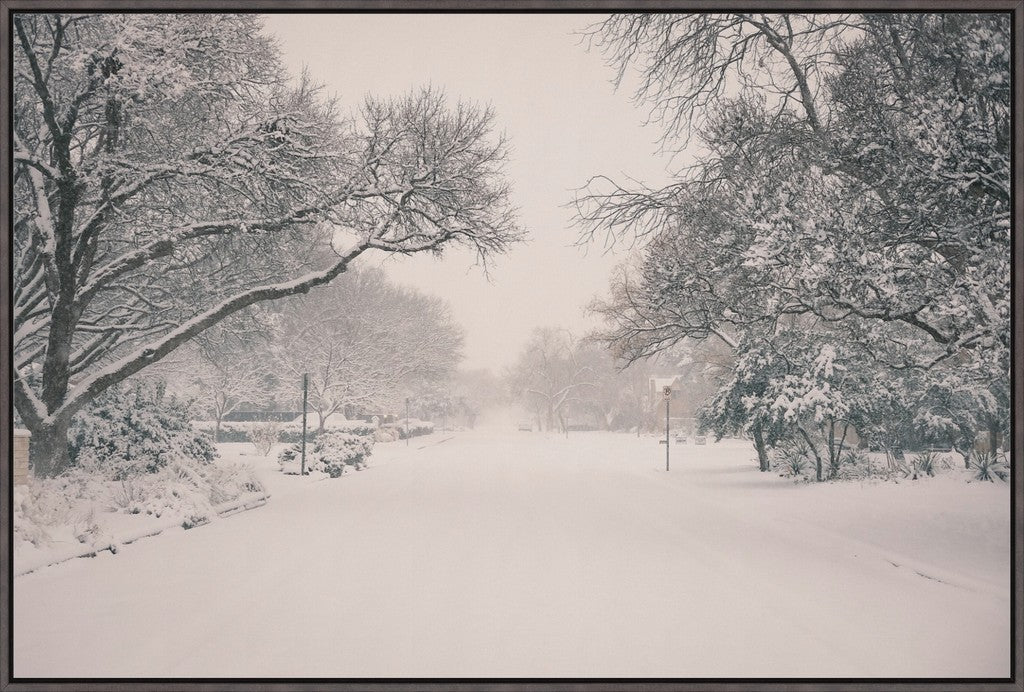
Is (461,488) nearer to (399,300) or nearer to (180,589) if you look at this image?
(180,589)

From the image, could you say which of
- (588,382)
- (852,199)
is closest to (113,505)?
(852,199)

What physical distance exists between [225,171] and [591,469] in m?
17.6

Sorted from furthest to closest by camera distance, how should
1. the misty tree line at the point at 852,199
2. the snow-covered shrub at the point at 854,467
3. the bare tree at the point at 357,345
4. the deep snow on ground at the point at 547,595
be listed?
1. the bare tree at the point at 357,345
2. the snow-covered shrub at the point at 854,467
3. the misty tree line at the point at 852,199
4. the deep snow on ground at the point at 547,595

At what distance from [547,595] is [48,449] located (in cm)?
1155

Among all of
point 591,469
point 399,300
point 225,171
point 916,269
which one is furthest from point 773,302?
point 399,300

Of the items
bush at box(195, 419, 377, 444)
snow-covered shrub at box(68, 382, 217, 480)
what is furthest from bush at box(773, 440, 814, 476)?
bush at box(195, 419, 377, 444)

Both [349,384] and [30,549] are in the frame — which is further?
[349,384]

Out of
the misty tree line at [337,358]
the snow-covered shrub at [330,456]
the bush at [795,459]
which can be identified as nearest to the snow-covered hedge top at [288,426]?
the misty tree line at [337,358]

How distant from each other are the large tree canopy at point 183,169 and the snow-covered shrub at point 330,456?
311 inches

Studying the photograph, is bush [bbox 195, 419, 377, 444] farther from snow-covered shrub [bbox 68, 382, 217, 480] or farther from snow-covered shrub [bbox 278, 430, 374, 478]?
snow-covered shrub [bbox 68, 382, 217, 480]

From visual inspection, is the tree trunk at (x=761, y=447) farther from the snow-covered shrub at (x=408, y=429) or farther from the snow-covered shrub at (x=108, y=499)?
the snow-covered shrub at (x=408, y=429)

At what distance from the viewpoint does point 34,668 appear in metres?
5.50

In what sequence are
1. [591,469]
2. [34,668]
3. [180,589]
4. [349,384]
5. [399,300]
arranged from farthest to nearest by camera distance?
[399,300] → [349,384] → [591,469] → [180,589] → [34,668]

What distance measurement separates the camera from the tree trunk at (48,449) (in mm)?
15008
